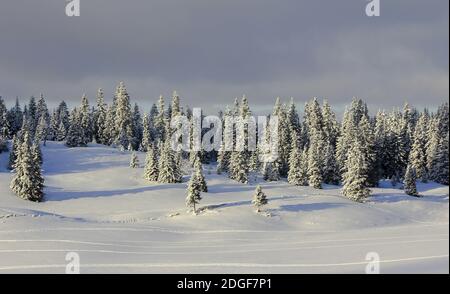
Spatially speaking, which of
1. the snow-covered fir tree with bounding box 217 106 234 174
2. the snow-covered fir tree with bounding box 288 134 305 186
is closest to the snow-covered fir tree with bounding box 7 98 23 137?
the snow-covered fir tree with bounding box 217 106 234 174

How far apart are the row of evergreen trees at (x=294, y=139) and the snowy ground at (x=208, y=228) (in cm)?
333

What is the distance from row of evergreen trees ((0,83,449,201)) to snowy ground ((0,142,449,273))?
10.9 feet

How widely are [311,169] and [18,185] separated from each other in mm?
43336

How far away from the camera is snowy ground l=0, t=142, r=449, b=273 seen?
25531mm

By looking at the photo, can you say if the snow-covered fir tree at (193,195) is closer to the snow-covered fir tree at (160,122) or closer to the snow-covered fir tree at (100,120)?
the snow-covered fir tree at (160,122)

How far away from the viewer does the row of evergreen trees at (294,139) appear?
61.8 metres

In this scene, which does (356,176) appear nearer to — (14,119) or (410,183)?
(410,183)

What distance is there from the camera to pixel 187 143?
9950 cm

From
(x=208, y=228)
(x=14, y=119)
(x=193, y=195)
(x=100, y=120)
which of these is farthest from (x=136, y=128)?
(x=208, y=228)

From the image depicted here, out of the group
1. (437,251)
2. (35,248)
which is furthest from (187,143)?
(437,251)

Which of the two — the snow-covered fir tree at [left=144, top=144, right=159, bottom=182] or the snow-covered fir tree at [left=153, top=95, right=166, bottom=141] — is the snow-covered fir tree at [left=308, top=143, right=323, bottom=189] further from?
the snow-covered fir tree at [left=153, top=95, right=166, bottom=141]

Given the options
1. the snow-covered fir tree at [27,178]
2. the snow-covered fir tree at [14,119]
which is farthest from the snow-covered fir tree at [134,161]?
the snow-covered fir tree at [14,119]
